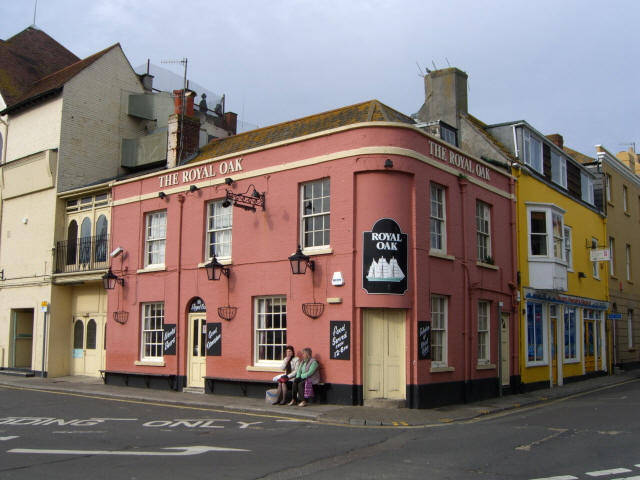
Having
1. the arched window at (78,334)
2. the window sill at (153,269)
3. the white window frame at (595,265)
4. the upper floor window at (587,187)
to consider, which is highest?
the upper floor window at (587,187)

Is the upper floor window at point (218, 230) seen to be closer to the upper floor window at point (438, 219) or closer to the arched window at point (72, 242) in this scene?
the upper floor window at point (438, 219)

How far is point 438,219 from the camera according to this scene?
1773 cm

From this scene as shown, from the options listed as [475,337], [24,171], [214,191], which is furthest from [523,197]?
[24,171]

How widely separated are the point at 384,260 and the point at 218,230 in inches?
233

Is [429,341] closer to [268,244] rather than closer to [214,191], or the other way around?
[268,244]

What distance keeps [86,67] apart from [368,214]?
636 inches

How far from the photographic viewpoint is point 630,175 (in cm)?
3316

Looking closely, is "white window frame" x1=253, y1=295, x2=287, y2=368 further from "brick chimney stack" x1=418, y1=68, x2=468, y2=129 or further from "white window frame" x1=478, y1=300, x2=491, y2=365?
"brick chimney stack" x1=418, y1=68, x2=468, y2=129

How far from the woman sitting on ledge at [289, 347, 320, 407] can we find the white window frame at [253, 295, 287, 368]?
4.44 feet

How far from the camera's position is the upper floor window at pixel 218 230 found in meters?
19.2

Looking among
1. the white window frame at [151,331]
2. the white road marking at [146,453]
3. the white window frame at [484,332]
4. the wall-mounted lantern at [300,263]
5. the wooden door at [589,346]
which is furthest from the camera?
the wooden door at [589,346]

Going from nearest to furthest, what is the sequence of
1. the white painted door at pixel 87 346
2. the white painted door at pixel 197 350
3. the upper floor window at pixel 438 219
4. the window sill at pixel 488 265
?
the upper floor window at pixel 438 219, the window sill at pixel 488 265, the white painted door at pixel 197 350, the white painted door at pixel 87 346

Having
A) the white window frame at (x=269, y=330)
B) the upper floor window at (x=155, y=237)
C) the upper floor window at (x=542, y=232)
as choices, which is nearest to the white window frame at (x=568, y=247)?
the upper floor window at (x=542, y=232)

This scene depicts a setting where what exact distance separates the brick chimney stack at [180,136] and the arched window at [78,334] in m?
7.39
